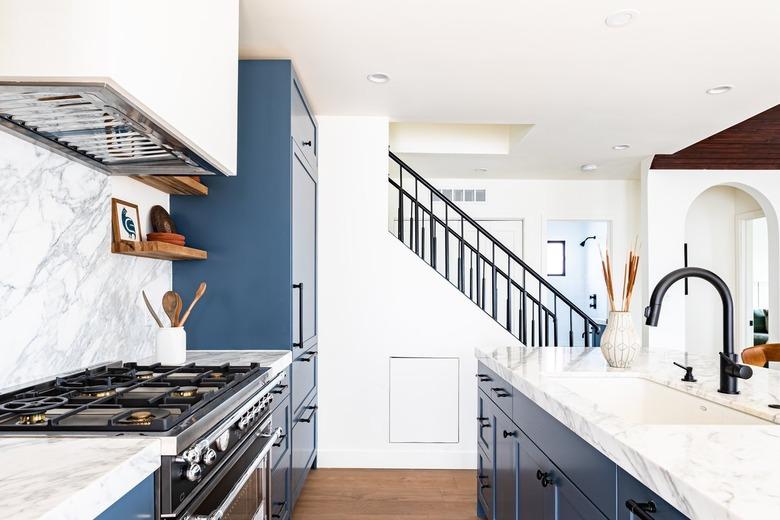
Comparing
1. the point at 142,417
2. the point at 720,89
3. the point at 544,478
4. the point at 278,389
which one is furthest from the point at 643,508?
the point at 720,89

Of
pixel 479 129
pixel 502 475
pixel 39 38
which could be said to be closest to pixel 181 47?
pixel 39 38

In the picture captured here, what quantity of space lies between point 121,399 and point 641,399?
1747mm

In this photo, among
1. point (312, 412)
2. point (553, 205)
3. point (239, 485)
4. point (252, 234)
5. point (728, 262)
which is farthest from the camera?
point (728, 262)

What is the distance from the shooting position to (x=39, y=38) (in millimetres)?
1245

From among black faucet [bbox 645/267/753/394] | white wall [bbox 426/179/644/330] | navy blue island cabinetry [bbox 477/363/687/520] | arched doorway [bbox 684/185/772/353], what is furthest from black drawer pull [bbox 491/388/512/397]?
arched doorway [bbox 684/185/772/353]

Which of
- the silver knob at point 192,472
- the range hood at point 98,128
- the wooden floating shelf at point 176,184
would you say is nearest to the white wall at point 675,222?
the wooden floating shelf at point 176,184

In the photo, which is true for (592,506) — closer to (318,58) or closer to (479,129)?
(318,58)

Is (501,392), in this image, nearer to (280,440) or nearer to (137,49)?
(280,440)

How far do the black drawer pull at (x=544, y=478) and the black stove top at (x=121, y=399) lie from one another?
3.26 ft

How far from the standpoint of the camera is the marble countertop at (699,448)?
0.79 m

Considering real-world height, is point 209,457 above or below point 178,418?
below

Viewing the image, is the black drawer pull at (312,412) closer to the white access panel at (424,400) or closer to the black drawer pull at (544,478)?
the white access panel at (424,400)

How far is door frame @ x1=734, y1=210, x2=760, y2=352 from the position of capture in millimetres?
6367

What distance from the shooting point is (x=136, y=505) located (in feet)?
3.61
